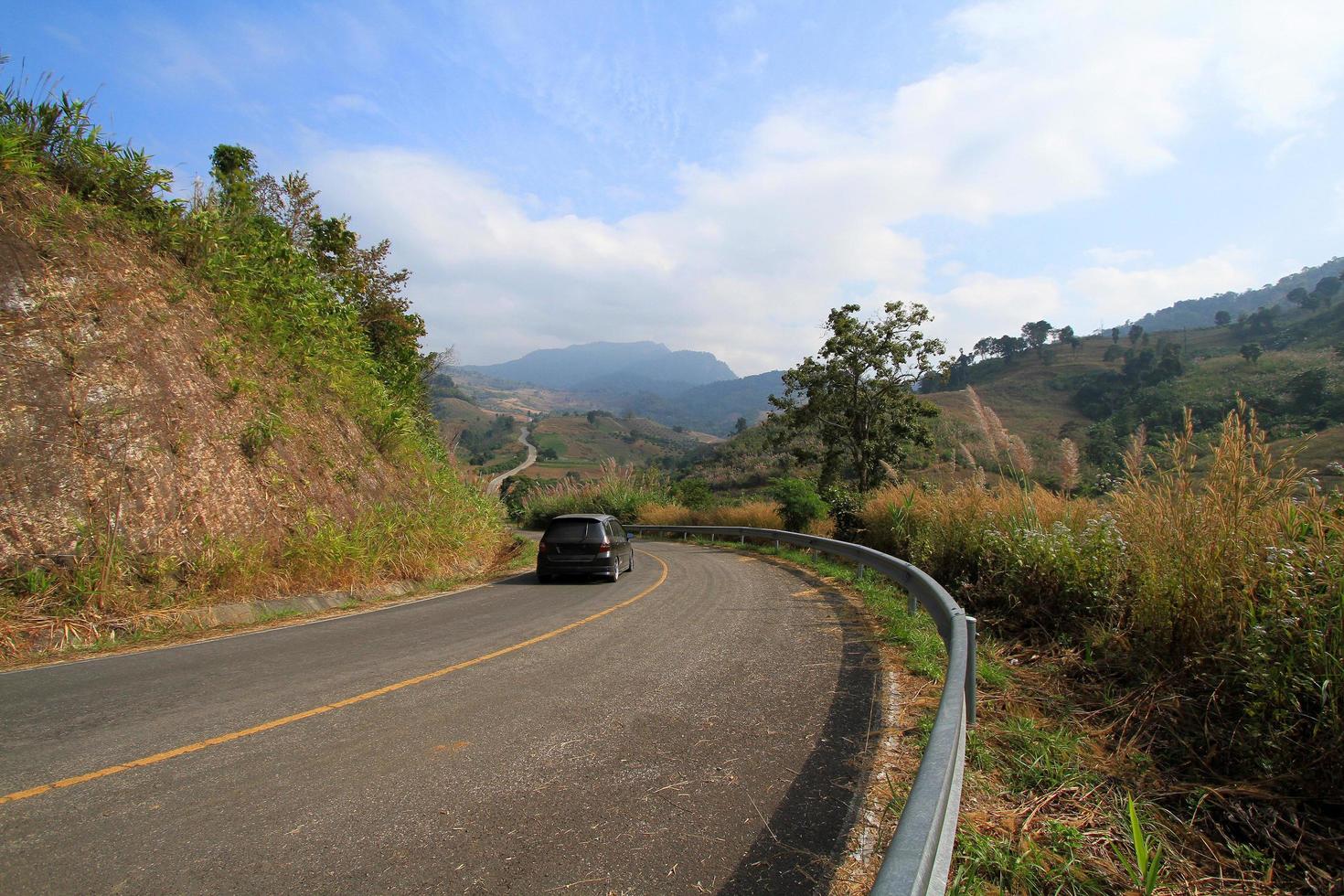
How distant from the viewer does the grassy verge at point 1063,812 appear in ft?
9.61

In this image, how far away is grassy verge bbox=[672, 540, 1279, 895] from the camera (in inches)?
115

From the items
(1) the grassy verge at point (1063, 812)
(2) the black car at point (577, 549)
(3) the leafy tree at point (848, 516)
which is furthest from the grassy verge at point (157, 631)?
(3) the leafy tree at point (848, 516)

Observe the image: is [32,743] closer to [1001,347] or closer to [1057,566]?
[1057,566]

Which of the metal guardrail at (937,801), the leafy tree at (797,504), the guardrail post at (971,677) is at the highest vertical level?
the metal guardrail at (937,801)

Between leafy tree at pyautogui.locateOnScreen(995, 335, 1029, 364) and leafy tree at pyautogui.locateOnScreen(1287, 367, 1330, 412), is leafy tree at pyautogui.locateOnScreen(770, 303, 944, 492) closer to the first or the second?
leafy tree at pyautogui.locateOnScreen(1287, 367, 1330, 412)

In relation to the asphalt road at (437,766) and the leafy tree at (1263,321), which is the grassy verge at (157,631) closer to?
the asphalt road at (437,766)

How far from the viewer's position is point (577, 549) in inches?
551

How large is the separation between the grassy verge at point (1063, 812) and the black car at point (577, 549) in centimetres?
936

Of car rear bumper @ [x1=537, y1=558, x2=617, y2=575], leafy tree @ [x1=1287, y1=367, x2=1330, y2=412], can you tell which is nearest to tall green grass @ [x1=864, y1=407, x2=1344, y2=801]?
car rear bumper @ [x1=537, y1=558, x2=617, y2=575]

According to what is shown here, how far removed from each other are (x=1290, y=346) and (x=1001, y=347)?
47.3m

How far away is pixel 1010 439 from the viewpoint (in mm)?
8992

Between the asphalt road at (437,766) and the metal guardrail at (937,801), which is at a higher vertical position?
the metal guardrail at (937,801)

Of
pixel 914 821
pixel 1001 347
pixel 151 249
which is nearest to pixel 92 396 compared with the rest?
pixel 151 249

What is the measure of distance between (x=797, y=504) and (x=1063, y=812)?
828 inches
